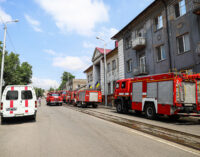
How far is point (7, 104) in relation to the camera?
9.09 metres

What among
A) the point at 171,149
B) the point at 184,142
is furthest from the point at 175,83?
the point at 171,149

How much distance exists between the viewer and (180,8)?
15.0 metres

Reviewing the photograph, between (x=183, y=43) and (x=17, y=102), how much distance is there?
46.7 ft

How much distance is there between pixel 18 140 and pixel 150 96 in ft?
26.3

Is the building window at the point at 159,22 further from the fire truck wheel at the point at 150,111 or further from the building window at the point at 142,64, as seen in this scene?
the fire truck wheel at the point at 150,111

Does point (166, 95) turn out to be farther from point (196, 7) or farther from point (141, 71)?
point (141, 71)

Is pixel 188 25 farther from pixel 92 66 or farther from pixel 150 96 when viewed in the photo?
pixel 92 66

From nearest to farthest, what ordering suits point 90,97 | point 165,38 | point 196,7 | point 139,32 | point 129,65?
point 196,7 → point 165,38 → point 90,97 → point 139,32 → point 129,65

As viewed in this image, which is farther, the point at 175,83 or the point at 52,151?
the point at 175,83

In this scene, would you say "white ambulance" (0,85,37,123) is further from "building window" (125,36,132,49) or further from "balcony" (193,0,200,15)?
"building window" (125,36,132,49)

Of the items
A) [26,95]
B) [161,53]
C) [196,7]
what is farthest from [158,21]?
[26,95]

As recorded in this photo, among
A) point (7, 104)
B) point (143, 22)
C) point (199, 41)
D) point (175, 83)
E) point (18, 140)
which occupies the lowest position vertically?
point (18, 140)

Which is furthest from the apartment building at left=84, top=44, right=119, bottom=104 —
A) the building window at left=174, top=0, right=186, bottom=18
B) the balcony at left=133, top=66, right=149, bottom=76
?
the building window at left=174, top=0, right=186, bottom=18

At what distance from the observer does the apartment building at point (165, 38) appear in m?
13.6
